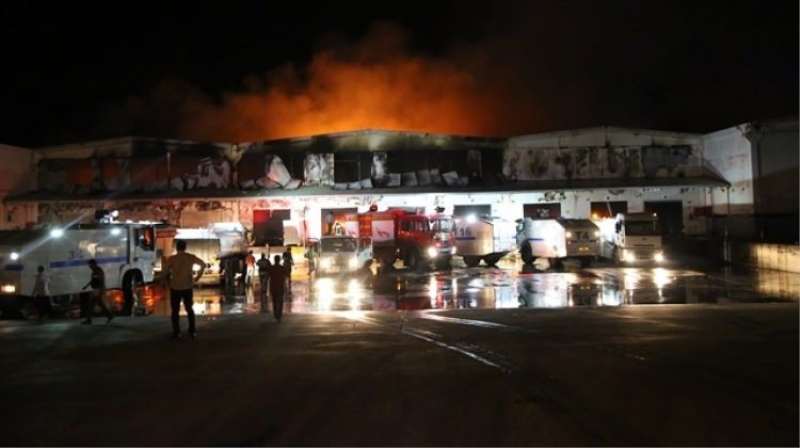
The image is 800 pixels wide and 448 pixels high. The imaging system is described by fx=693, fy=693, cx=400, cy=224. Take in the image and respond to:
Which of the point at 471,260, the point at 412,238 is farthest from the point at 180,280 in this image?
the point at 471,260

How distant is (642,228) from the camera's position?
98.2 ft

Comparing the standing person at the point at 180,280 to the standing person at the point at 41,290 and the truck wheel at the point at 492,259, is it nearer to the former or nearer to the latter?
the standing person at the point at 41,290

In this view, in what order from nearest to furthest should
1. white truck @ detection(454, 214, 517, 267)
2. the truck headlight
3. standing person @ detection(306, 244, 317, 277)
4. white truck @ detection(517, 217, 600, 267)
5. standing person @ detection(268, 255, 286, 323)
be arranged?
standing person @ detection(268, 255, 286, 323)
standing person @ detection(306, 244, 317, 277)
white truck @ detection(517, 217, 600, 267)
the truck headlight
white truck @ detection(454, 214, 517, 267)

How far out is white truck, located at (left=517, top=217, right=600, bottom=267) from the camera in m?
28.5

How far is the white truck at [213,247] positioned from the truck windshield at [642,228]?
16250mm

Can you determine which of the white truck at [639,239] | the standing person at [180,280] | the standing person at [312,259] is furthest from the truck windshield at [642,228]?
the standing person at [180,280]

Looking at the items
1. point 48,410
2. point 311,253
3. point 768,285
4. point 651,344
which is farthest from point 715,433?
point 311,253

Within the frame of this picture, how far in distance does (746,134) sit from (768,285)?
15.8m

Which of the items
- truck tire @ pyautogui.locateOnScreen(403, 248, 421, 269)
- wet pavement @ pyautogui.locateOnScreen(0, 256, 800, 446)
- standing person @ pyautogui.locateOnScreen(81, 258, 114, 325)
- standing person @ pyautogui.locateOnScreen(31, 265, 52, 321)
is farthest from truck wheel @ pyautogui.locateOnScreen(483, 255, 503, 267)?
standing person @ pyautogui.locateOnScreen(81, 258, 114, 325)

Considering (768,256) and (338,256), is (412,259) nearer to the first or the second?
(338,256)

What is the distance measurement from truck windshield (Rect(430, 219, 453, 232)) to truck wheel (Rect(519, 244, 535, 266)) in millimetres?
3845

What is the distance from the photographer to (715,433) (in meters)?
6.06

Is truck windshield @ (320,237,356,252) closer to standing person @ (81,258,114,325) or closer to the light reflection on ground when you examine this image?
the light reflection on ground

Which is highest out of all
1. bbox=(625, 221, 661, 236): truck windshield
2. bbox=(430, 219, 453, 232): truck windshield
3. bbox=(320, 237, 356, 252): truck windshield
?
bbox=(430, 219, 453, 232): truck windshield
